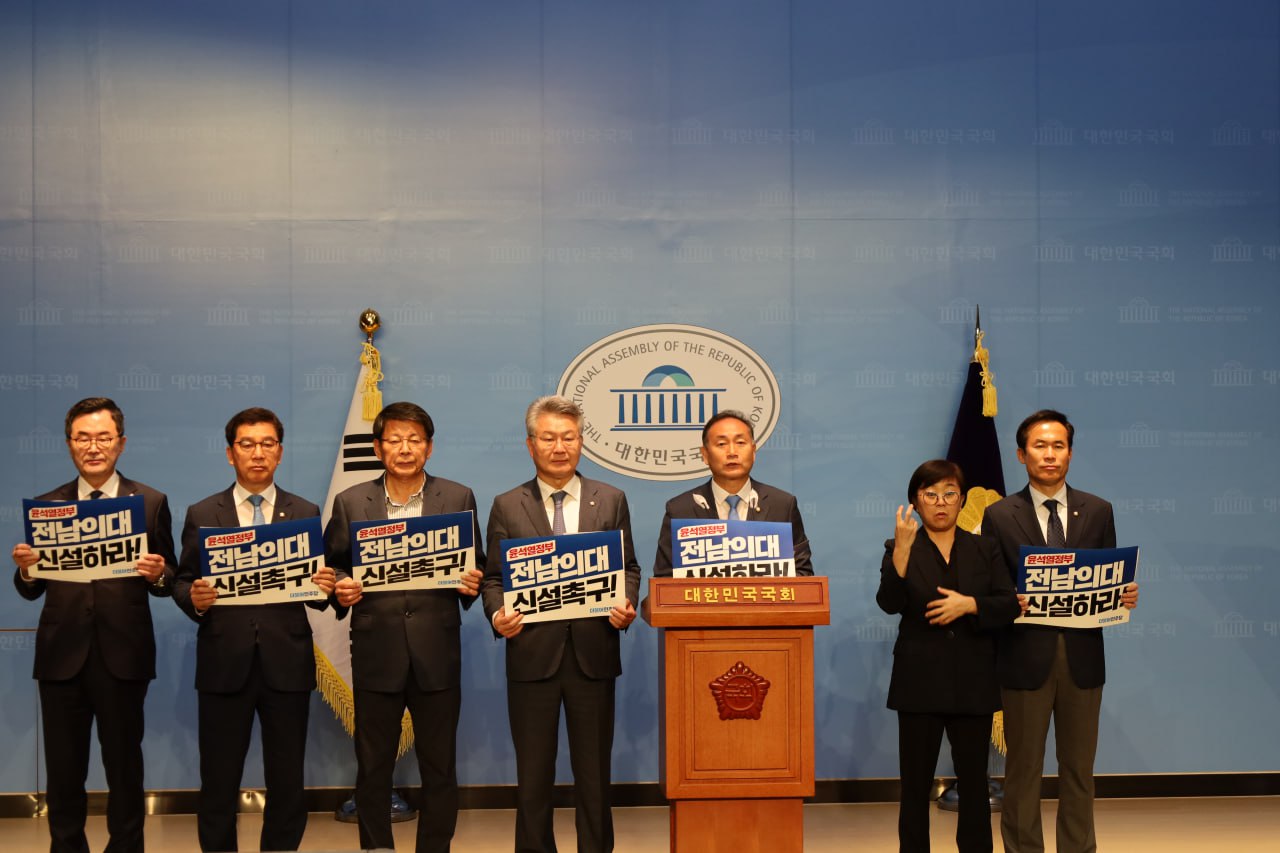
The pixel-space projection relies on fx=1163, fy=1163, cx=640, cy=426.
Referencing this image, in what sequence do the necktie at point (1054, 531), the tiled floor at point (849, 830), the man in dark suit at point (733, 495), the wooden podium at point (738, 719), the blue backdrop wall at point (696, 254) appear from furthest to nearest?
the blue backdrop wall at point (696, 254) → the tiled floor at point (849, 830) → the man in dark suit at point (733, 495) → the necktie at point (1054, 531) → the wooden podium at point (738, 719)

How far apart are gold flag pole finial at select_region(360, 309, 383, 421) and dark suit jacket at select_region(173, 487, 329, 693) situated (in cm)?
140

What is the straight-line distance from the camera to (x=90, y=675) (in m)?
4.07

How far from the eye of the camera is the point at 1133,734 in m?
5.67

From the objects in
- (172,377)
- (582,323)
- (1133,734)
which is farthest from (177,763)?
(1133,734)

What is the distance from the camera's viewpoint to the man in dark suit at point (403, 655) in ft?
13.0

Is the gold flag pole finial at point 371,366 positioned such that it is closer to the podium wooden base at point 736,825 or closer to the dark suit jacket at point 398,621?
the dark suit jacket at point 398,621

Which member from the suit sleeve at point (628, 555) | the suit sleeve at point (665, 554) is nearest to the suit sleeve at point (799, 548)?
the suit sleeve at point (665, 554)

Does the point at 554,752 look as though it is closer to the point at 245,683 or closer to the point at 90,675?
the point at 245,683

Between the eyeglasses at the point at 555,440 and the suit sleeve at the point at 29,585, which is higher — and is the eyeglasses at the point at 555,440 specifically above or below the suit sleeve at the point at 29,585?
above

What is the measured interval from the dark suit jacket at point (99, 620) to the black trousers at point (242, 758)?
0.34 metres

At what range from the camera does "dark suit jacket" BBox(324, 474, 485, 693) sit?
398 centimetres

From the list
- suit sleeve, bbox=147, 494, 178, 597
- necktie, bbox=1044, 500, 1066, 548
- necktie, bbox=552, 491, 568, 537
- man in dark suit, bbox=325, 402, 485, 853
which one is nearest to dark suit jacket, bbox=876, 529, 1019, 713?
necktie, bbox=1044, 500, 1066, 548

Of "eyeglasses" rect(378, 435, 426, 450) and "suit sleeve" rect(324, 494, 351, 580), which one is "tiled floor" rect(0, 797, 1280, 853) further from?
"eyeglasses" rect(378, 435, 426, 450)

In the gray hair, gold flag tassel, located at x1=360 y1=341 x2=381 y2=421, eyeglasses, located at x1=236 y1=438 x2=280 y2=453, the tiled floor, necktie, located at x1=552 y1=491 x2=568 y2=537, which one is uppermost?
gold flag tassel, located at x1=360 y1=341 x2=381 y2=421
